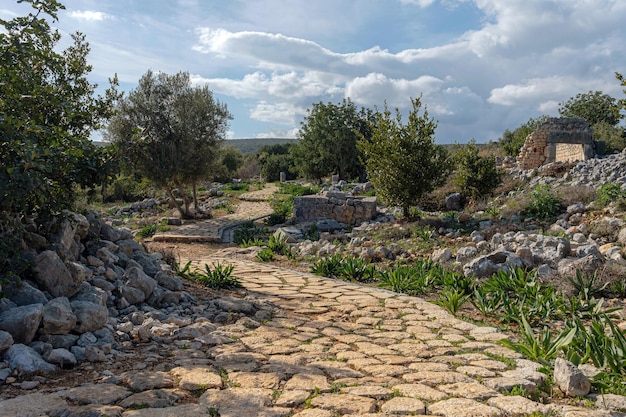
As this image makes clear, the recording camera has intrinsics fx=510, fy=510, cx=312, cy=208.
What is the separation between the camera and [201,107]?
57.9 feet

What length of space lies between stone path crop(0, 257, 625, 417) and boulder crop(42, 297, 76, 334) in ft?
1.78

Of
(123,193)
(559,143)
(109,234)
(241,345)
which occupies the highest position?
(559,143)

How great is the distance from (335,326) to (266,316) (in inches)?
28.9

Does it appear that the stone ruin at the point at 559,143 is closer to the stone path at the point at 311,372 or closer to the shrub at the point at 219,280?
the stone path at the point at 311,372

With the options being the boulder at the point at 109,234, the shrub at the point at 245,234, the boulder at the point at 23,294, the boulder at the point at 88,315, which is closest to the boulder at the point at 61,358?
the boulder at the point at 88,315

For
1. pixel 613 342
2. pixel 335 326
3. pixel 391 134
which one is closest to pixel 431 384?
pixel 613 342

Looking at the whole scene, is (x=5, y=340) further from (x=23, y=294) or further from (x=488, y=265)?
(x=488, y=265)

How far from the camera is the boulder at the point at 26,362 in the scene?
11.0 feet

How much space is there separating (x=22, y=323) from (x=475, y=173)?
41.8 ft

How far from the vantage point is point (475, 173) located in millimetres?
14359

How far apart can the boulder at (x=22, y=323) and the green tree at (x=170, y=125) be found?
537 inches

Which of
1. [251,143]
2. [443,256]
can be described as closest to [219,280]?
[443,256]

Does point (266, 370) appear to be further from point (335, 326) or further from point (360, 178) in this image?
point (360, 178)

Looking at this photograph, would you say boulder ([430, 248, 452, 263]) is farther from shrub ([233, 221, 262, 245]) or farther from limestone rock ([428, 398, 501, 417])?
shrub ([233, 221, 262, 245])
